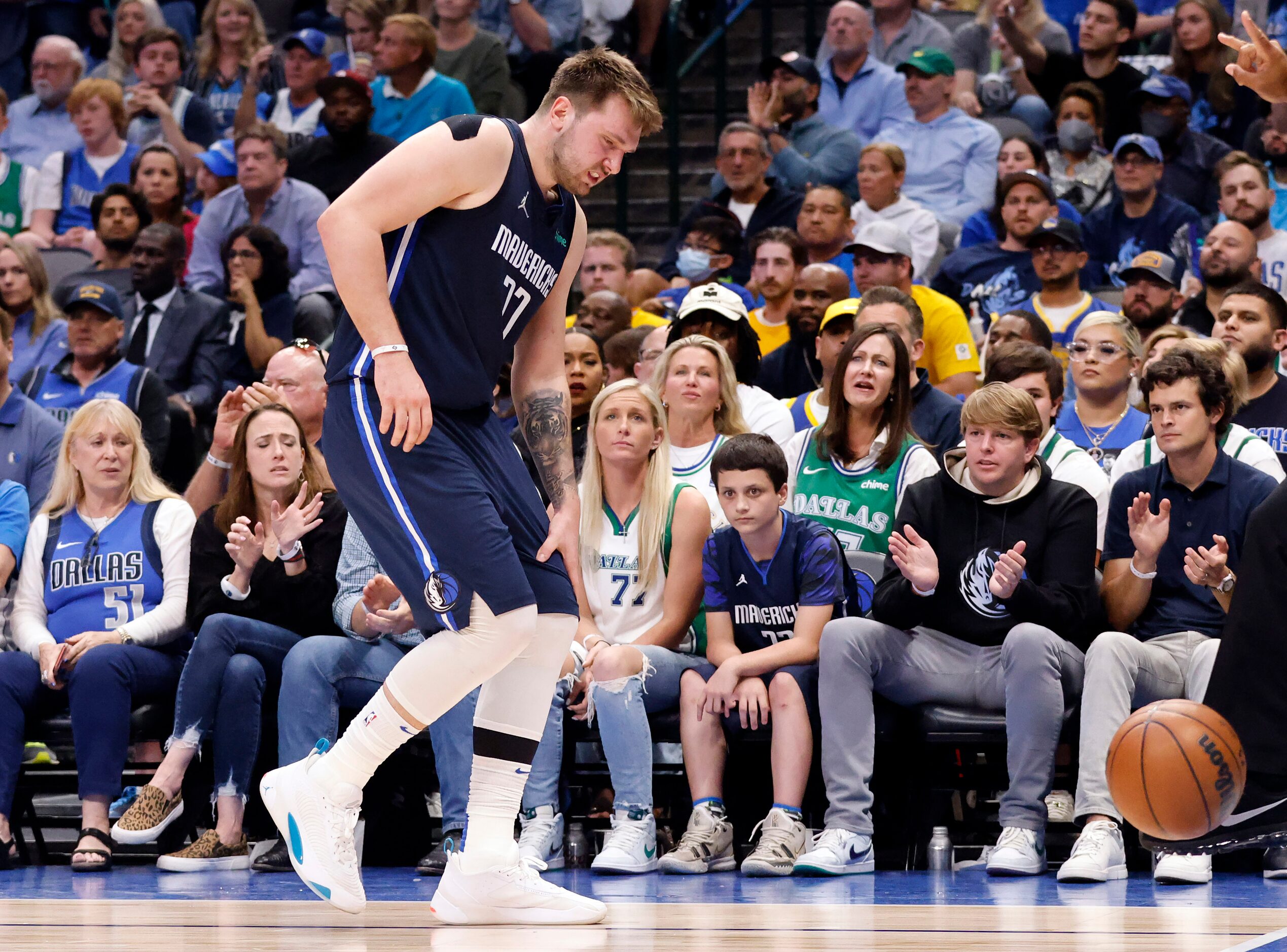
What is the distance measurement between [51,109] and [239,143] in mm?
3077

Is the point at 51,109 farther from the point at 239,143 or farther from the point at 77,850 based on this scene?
the point at 77,850

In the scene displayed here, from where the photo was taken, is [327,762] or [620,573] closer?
[327,762]

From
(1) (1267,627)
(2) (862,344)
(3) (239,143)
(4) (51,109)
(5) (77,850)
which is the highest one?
(4) (51,109)

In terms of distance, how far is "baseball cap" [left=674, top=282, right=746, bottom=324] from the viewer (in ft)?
23.4

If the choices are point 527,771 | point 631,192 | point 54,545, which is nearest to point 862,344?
point 527,771

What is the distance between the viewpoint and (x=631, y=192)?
12.0 metres

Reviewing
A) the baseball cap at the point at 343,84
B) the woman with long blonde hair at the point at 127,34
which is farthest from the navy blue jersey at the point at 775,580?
the woman with long blonde hair at the point at 127,34

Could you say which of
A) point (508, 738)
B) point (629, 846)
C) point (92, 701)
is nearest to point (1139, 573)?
point (629, 846)

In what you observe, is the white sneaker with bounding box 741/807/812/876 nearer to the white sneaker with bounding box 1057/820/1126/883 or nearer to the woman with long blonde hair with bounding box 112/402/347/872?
the white sneaker with bounding box 1057/820/1126/883

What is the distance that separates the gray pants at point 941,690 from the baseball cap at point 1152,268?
2.87m

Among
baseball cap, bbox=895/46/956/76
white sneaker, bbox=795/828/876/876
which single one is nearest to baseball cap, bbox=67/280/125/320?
white sneaker, bbox=795/828/876/876

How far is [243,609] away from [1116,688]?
10.5 ft

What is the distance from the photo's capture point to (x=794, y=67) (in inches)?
412

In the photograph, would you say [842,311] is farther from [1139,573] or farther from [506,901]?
[506,901]
